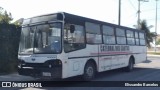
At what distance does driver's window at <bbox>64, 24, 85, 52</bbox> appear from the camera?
35.9 feet

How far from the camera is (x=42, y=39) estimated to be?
11.0 m

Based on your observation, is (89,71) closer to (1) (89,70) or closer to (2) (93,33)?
(1) (89,70)

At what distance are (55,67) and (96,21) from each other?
4144 millimetres

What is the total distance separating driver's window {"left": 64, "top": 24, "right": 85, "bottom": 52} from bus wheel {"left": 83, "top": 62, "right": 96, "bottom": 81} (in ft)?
3.34

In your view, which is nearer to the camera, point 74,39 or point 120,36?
point 74,39

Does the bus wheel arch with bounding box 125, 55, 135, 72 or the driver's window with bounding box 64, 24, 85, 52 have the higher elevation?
the driver's window with bounding box 64, 24, 85, 52

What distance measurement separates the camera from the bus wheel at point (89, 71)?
12291 mm

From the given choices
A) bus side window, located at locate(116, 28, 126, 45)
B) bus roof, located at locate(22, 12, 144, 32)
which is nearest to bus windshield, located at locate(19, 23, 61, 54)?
bus roof, located at locate(22, 12, 144, 32)

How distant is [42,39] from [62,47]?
3.17 feet

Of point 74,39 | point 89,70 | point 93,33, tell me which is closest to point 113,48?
point 93,33

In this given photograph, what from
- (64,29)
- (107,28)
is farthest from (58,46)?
(107,28)

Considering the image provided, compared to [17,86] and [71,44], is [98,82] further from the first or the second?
[17,86]

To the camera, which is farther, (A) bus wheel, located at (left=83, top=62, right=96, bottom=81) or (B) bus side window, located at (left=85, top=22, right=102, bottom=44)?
(B) bus side window, located at (left=85, top=22, right=102, bottom=44)

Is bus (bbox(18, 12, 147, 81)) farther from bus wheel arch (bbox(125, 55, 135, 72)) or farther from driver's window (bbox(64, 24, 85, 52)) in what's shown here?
bus wheel arch (bbox(125, 55, 135, 72))
